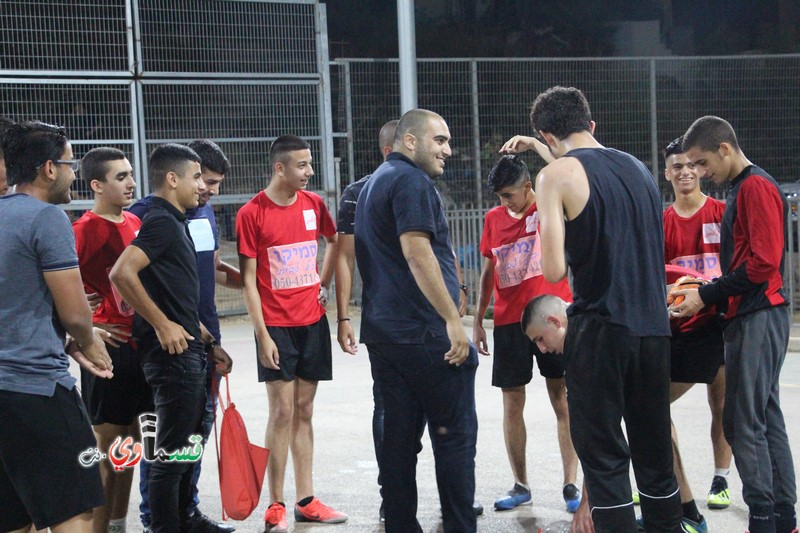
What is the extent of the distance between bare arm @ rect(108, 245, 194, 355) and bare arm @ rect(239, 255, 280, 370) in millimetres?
830

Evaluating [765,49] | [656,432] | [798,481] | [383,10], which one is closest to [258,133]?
[798,481]

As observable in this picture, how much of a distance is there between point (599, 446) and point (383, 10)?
25.1 metres

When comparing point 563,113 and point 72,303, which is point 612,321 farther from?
point 72,303

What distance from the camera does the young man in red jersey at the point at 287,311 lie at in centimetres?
586

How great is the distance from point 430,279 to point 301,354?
156cm

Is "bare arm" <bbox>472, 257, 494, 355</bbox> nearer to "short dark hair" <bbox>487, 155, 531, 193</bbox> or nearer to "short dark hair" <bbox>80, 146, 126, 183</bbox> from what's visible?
"short dark hair" <bbox>487, 155, 531, 193</bbox>

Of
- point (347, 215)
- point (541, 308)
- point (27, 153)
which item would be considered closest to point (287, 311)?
point (347, 215)

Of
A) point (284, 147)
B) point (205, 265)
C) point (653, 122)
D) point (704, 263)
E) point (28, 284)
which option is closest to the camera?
point (28, 284)

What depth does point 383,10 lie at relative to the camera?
28.2 meters

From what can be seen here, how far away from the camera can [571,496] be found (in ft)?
19.4

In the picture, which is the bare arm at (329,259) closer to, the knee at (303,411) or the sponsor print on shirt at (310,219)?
the sponsor print on shirt at (310,219)

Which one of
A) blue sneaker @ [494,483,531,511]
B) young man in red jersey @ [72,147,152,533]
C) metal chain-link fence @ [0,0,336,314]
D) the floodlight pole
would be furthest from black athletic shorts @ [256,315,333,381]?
metal chain-link fence @ [0,0,336,314]

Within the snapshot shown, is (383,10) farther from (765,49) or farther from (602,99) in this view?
(602,99)

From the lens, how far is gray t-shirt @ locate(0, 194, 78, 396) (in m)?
3.89
